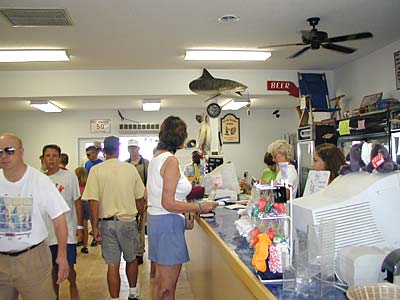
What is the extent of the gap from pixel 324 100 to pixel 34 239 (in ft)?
18.3

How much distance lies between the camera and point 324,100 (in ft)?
22.5

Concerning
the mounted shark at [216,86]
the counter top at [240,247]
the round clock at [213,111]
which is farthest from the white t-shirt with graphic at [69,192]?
the round clock at [213,111]

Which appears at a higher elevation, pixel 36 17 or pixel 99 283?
pixel 36 17

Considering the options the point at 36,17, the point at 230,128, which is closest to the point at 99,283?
the point at 36,17

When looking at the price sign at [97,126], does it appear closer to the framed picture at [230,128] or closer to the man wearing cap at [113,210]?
the framed picture at [230,128]

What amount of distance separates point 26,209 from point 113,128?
23.8 ft

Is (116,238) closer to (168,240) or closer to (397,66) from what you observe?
(168,240)

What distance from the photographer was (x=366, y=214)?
60.4 inches

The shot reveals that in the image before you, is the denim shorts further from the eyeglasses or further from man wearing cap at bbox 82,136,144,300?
the eyeglasses

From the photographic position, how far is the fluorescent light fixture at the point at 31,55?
17.2ft

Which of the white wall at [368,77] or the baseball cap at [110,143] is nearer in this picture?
the baseball cap at [110,143]

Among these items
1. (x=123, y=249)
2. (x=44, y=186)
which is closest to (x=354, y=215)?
(x=44, y=186)

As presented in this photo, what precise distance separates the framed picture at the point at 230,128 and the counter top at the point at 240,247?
6226mm

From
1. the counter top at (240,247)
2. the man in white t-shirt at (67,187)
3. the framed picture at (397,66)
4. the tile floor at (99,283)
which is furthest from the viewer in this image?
the framed picture at (397,66)
